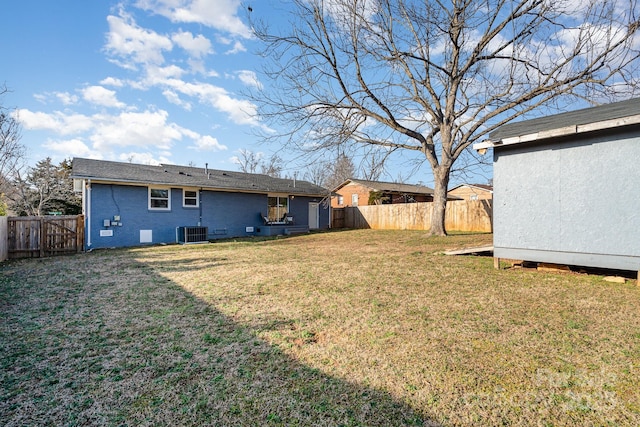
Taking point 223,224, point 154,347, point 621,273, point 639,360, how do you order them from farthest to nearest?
1. point 223,224
2. point 621,273
3. point 154,347
4. point 639,360

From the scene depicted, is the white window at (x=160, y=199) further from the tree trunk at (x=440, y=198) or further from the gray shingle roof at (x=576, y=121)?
the gray shingle roof at (x=576, y=121)

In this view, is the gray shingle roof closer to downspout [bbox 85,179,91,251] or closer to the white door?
downspout [bbox 85,179,91,251]

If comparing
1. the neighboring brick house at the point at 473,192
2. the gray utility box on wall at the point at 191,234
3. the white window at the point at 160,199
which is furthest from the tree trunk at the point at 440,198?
the neighboring brick house at the point at 473,192

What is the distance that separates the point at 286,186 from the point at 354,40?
9798 millimetres

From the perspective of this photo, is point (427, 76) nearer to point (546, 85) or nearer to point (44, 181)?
point (546, 85)

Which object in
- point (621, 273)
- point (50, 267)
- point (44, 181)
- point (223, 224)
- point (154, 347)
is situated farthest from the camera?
point (44, 181)

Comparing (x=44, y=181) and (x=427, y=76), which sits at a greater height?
(x=427, y=76)

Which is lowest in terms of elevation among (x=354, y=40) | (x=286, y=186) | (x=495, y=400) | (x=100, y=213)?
(x=495, y=400)

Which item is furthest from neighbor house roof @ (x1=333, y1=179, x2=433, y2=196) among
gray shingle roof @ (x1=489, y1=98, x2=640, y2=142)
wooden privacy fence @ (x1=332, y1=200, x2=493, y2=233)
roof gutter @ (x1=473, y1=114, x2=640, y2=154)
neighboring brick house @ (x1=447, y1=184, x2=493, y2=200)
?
roof gutter @ (x1=473, y1=114, x2=640, y2=154)

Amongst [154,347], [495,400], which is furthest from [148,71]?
[495,400]

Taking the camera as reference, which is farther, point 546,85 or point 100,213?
point 100,213

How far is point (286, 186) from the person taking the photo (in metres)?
19.6

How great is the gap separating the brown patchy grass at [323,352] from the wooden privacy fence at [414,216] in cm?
1273

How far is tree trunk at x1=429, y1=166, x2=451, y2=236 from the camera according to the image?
539 inches
